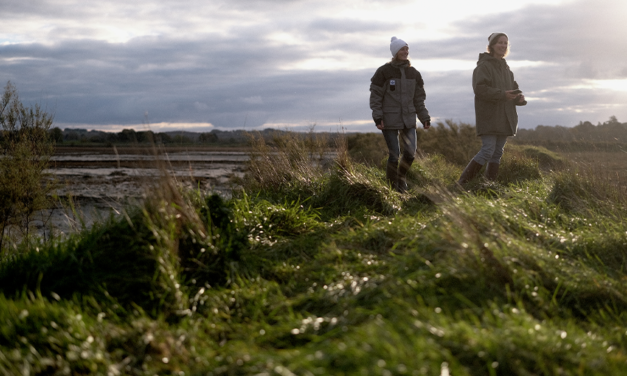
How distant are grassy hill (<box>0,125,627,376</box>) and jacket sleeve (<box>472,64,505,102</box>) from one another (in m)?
2.25

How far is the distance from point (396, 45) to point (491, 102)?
5.27ft

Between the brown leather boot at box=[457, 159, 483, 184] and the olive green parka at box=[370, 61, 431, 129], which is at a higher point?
the olive green parka at box=[370, 61, 431, 129]

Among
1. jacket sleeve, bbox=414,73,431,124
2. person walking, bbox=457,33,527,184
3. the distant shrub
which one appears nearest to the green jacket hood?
person walking, bbox=457,33,527,184

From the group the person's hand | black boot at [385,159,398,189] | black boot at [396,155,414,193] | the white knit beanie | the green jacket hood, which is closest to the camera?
the person's hand

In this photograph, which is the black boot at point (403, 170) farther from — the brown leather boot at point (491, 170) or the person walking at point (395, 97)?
the brown leather boot at point (491, 170)

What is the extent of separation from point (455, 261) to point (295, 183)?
3692 mm

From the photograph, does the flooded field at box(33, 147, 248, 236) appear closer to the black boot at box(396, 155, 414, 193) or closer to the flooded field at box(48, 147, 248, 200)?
the flooded field at box(48, 147, 248, 200)

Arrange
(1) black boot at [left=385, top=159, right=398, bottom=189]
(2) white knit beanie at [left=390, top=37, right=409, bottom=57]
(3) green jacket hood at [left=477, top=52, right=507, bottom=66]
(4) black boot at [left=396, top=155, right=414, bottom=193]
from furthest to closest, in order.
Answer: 1. (4) black boot at [left=396, top=155, right=414, bottom=193]
2. (1) black boot at [left=385, top=159, right=398, bottom=189]
3. (3) green jacket hood at [left=477, top=52, right=507, bottom=66]
4. (2) white knit beanie at [left=390, top=37, right=409, bottom=57]

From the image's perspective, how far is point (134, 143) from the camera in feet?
11.9

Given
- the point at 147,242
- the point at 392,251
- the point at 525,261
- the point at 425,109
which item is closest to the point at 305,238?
the point at 392,251

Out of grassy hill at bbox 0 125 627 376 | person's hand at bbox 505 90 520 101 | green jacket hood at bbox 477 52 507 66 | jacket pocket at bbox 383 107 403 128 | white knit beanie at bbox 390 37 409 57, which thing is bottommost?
grassy hill at bbox 0 125 627 376

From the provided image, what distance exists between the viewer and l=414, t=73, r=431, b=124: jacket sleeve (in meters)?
6.88

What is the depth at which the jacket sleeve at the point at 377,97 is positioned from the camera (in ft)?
21.6

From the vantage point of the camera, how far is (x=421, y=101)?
688cm
